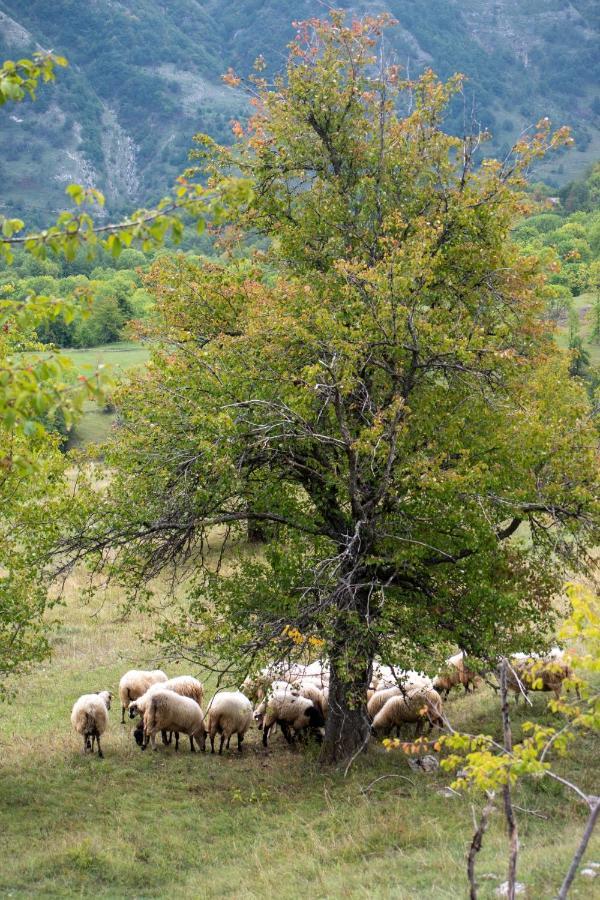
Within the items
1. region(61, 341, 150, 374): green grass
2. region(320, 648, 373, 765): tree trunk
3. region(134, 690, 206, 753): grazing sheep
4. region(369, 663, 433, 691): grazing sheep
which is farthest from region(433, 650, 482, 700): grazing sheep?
region(61, 341, 150, 374): green grass

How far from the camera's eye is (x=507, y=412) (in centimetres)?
1534

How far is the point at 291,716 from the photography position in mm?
18234

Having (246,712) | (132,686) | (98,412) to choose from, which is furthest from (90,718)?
(98,412)

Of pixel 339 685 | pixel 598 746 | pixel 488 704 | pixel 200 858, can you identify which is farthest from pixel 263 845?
pixel 488 704

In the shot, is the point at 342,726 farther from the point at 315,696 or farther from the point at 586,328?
the point at 586,328

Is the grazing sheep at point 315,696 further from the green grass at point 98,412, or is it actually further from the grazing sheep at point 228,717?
the green grass at point 98,412

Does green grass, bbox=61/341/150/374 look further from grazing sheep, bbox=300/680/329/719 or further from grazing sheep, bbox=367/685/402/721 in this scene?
grazing sheep, bbox=367/685/402/721

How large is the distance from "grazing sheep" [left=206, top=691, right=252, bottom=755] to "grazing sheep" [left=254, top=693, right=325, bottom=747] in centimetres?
48

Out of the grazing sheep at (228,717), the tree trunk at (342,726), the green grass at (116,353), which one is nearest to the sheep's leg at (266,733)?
the grazing sheep at (228,717)

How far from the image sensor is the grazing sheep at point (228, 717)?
1762 centimetres

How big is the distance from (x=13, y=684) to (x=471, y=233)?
15.6m

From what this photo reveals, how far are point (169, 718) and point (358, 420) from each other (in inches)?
268

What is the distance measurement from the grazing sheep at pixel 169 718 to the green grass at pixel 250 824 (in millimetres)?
385

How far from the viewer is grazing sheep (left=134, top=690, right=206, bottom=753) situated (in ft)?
57.2
